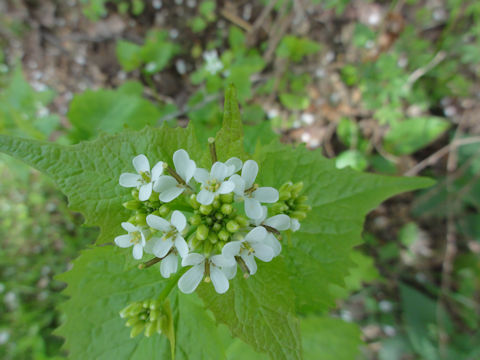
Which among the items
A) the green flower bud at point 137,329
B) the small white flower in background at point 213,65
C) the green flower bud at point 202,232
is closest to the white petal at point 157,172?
the green flower bud at point 202,232

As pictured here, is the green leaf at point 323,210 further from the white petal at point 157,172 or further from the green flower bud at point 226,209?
the white petal at point 157,172

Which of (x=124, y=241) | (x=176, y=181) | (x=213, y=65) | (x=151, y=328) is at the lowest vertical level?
(x=151, y=328)

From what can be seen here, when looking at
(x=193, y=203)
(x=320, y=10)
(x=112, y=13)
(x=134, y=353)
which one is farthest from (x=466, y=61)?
(x=112, y=13)

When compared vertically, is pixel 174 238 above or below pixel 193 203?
below

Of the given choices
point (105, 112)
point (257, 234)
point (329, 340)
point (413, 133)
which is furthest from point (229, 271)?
point (413, 133)

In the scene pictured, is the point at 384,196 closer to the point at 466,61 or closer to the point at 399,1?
the point at 466,61

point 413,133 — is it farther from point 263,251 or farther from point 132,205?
point 132,205

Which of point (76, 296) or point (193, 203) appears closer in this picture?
point (193, 203)
